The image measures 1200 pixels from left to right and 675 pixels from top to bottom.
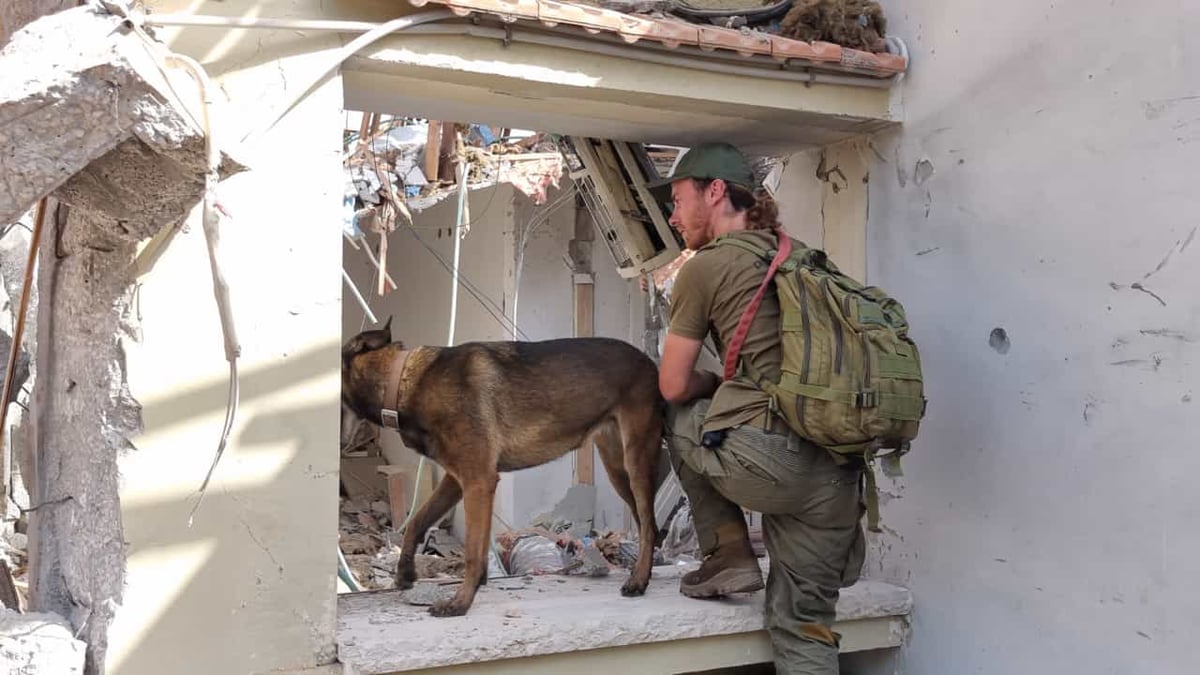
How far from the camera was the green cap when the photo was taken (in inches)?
168

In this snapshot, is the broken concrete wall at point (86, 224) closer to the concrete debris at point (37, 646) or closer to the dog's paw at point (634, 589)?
the concrete debris at point (37, 646)

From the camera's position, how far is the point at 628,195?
550cm

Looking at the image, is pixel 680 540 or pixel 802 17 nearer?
pixel 802 17

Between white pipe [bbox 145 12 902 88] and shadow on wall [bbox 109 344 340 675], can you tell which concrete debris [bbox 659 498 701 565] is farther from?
shadow on wall [bbox 109 344 340 675]

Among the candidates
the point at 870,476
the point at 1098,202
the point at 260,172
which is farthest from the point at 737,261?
the point at 260,172

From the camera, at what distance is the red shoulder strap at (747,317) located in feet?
12.7

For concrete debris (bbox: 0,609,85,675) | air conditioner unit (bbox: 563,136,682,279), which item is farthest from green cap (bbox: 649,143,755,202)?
concrete debris (bbox: 0,609,85,675)

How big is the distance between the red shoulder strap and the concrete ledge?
3.28 ft

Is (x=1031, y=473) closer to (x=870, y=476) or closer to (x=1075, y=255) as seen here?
(x=870, y=476)

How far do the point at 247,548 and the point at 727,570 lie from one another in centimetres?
189

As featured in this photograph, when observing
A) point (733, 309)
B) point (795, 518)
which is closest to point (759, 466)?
point (795, 518)

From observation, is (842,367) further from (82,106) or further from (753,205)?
(82,106)

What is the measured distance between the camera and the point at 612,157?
Result: 5359 millimetres

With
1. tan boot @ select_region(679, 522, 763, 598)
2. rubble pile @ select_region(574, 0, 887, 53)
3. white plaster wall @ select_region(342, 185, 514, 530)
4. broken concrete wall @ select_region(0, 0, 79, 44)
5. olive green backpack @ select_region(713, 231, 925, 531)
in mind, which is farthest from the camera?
white plaster wall @ select_region(342, 185, 514, 530)
